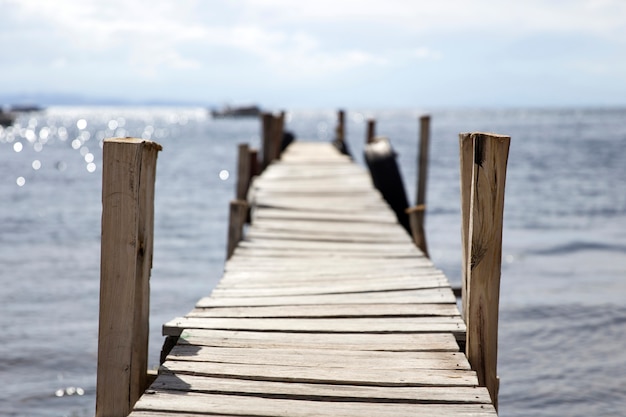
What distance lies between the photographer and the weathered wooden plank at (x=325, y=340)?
12.9 feet

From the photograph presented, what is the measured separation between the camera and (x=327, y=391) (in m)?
3.36

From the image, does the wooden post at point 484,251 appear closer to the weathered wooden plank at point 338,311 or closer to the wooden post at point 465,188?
the wooden post at point 465,188

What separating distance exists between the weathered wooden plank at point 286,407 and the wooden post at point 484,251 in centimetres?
54

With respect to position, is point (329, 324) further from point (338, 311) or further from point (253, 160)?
point (253, 160)

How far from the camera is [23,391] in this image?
6.77 m

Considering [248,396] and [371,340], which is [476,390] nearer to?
[371,340]

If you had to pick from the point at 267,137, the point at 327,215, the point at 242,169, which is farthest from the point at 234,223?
the point at 267,137

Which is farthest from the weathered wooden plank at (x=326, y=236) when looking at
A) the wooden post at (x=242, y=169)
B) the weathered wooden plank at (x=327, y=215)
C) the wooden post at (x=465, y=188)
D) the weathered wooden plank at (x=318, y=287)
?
the wooden post at (x=465, y=188)

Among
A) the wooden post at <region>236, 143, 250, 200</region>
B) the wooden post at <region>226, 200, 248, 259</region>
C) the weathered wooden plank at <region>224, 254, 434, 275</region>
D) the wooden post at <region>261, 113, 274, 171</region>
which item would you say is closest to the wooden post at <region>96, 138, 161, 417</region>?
the weathered wooden plank at <region>224, 254, 434, 275</region>

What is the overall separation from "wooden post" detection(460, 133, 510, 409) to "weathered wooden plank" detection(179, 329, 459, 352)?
219 millimetres

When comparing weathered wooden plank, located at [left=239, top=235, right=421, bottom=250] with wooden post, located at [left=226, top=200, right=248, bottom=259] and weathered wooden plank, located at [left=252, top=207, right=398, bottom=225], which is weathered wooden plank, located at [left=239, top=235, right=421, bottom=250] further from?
wooden post, located at [left=226, top=200, right=248, bottom=259]

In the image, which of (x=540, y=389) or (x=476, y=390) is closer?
(x=476, y=390)

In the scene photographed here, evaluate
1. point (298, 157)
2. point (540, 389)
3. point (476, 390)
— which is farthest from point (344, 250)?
point (298, 157)

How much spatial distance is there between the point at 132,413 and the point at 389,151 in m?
7.79
